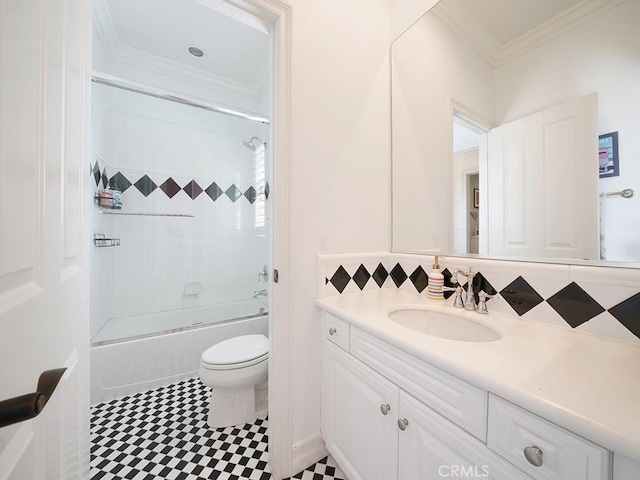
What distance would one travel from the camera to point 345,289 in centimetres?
120

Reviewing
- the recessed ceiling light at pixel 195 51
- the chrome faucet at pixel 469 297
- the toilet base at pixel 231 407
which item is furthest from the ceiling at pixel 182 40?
the toilet base at pixel 231 407

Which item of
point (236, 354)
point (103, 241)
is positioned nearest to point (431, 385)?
point (236, 354)

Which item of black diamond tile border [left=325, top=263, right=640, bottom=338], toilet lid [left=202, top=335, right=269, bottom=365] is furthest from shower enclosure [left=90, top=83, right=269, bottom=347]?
black diamond tile border [left=325, top=263, right=640, bottom=338]

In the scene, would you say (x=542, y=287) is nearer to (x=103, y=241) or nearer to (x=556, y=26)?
(x=556, y=26)

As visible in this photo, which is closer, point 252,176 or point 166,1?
point 166,1

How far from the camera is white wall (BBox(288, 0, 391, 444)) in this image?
3.51 ft

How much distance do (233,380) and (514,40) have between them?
201 centimetres

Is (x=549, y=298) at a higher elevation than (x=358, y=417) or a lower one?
higher

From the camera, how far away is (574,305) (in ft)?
2.45

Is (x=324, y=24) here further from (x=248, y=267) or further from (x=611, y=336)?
(x=248, y=267)

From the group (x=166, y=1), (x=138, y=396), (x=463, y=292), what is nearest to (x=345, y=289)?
(x=463, y=292)

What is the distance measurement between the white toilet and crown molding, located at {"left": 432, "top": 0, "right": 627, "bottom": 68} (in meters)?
1.85

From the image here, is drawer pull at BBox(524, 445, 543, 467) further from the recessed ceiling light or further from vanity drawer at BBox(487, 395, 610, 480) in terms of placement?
the recessed ceiling light

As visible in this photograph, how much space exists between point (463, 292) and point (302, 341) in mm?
730
